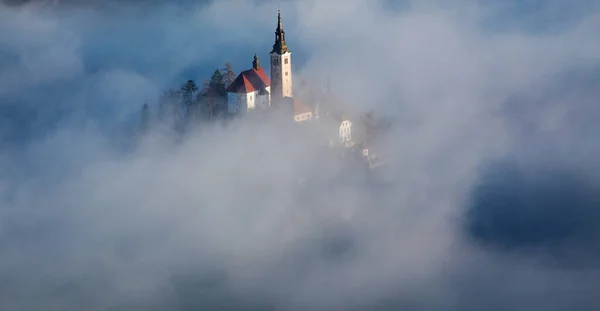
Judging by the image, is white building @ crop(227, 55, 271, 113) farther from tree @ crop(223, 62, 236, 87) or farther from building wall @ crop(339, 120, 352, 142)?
building wall @ crop(339, 120, 352, 142)

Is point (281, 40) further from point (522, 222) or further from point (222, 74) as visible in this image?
point (522, 222)

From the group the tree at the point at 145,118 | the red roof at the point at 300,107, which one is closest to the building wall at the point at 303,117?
the red roof at the point at 300,107

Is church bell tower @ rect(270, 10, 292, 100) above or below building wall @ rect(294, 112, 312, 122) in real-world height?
above

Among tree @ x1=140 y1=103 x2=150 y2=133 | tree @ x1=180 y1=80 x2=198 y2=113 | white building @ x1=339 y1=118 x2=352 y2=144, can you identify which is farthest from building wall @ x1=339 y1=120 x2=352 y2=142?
tree @ x1=140 y1=103 x2=150 y2=133

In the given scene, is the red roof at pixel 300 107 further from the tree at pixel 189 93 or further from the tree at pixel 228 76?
the tree at pixel 189 93

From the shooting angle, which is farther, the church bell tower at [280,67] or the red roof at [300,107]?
the red roof at [300,107]

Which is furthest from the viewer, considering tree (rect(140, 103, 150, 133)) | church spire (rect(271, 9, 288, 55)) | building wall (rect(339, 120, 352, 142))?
building wall (rect(339, 120, 352, 142))

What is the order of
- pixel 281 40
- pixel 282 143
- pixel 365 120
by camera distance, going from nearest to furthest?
pixel 281 40
pixel 282 143
pixel 365 120

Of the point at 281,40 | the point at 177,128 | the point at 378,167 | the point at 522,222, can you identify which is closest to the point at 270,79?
the point at 281,40
